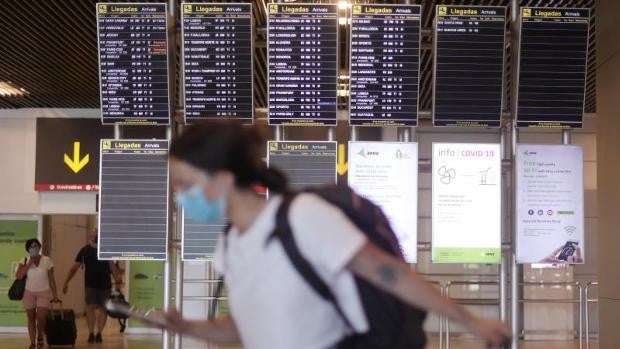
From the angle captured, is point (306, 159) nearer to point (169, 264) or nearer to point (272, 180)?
point (169, 264)

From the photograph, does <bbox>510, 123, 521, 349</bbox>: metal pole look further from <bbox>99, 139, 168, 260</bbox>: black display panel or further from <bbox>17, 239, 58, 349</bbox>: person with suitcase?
<bbox>17, 239, 58, 349</bbox>: person with suitcase

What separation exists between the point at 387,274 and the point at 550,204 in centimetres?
437

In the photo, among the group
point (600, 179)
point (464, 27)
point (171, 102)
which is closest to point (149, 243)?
point (171, 102)

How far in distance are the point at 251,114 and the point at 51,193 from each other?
741cm

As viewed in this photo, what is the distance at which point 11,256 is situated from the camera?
13750 millimetres

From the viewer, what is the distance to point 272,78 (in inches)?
239

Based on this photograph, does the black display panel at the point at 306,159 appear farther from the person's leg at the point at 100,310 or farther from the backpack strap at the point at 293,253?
the person's leg at the point at 100,310

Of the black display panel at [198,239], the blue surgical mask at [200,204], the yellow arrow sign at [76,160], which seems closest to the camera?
the blue surgical mask at [200,204]

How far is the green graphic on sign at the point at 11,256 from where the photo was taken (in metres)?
13.7

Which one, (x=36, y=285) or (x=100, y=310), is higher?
(x=36, y=285)

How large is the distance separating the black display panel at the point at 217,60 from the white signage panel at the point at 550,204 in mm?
2075

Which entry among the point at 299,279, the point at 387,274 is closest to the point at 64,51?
the point at 299,279

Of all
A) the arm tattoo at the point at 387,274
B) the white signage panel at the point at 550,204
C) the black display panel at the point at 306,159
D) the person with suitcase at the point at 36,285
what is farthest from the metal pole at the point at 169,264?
the person with suitcase at the point at 36,285

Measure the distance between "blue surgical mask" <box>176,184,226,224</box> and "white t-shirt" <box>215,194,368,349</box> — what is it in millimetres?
85
